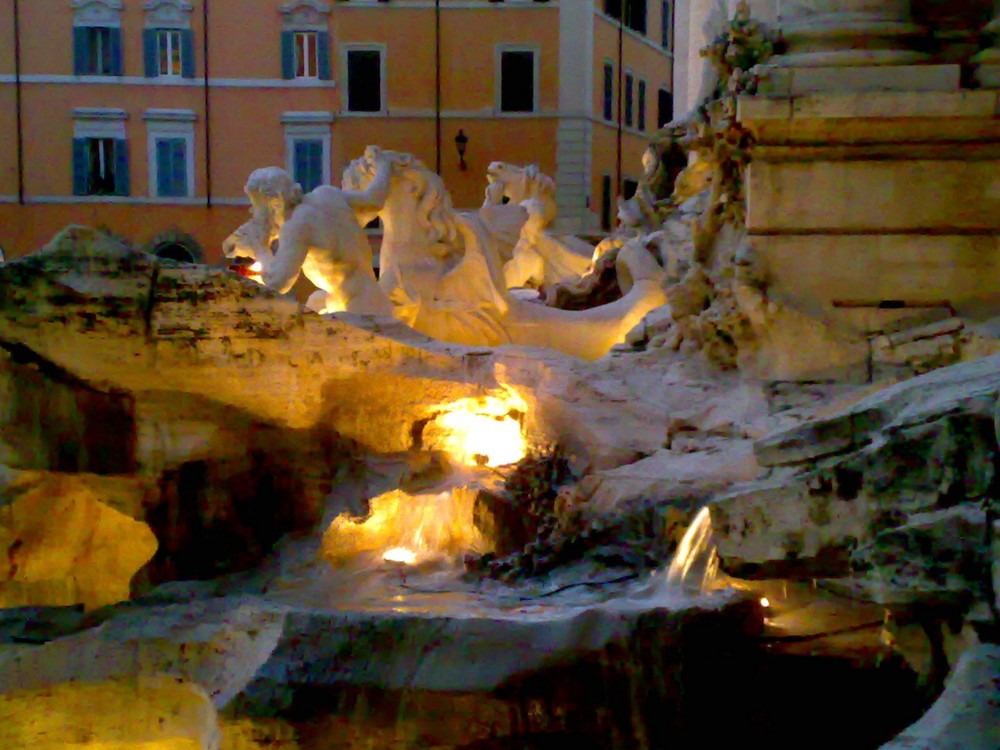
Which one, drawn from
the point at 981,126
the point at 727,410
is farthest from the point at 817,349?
the point at 981,126

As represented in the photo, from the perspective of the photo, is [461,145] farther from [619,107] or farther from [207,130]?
[207,130]

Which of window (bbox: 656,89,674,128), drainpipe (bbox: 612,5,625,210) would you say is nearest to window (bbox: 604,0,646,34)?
drainpipe (bbox: 612,5,625,210)

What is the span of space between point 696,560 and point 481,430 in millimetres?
1986

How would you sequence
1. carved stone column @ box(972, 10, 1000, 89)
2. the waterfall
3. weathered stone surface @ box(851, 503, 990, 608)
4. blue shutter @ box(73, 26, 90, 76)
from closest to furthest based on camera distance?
weathered stone surface @ box(851, 503, 990, 608), the waterfall, carved stone column @ box(972, 10, 1000, 89), blue shutter @ box(73, 26, 90, 76)

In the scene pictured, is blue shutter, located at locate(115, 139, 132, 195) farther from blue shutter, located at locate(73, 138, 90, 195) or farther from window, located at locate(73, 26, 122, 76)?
window, located at locate(73, 26, 122, 76)

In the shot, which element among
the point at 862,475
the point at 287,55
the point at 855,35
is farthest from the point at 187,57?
the point at 862,475

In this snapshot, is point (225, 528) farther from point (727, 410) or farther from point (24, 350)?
point (727, 410)

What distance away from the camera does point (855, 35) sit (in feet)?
21.2

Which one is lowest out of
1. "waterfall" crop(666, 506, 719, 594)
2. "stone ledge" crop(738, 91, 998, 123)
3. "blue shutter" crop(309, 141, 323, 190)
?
"waterfall" crop(666, 506, 719, 594)

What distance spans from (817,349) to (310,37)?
2241 centimetres

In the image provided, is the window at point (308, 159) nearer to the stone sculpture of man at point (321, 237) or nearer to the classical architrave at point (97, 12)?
the classical architrave at point (97, 12)

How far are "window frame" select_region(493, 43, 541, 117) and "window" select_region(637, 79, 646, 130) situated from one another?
10.8 ft

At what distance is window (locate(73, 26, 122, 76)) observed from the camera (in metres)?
26.7

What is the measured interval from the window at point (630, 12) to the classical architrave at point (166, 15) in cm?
850
